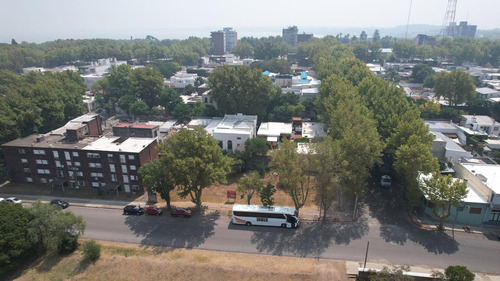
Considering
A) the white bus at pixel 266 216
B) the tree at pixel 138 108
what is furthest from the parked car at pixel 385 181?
the tree at pixel 138 108

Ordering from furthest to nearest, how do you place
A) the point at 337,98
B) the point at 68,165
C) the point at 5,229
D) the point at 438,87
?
the point at 438,87 → the point at 337,98 → the point at 68,165 → the point at 5,229

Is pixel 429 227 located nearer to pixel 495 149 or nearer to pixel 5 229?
pixel 495 149

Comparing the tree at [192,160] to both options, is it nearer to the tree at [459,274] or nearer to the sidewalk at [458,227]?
the sidewalk at [458,227]

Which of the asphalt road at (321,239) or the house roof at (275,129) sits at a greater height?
the house roof at (275,129)

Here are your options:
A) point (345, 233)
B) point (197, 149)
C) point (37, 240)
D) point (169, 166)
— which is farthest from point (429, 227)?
point (37, 240)

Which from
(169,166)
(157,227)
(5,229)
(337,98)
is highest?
(337,98)

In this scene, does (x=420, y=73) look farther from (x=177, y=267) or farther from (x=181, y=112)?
(x=177, y=267)
